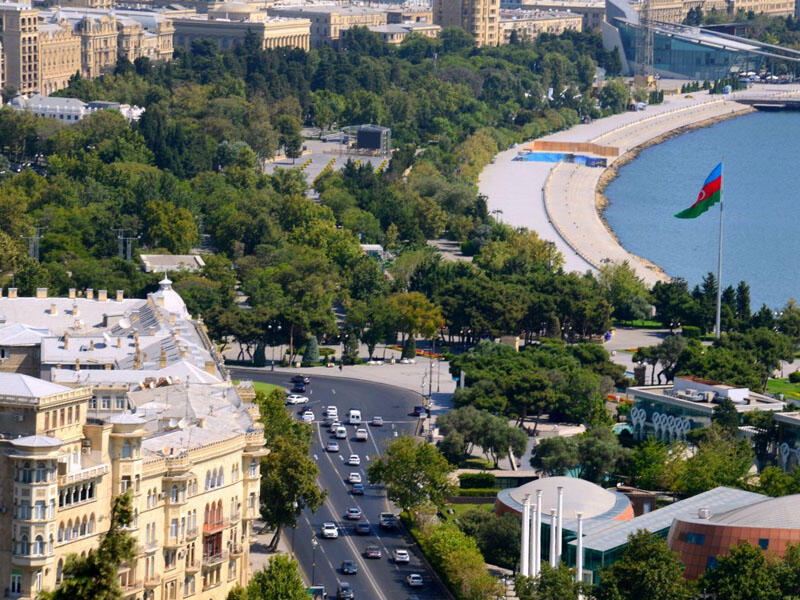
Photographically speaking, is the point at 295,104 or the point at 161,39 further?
the point at 161,39

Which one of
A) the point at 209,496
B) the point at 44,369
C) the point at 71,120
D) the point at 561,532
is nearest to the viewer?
the point at 209,496

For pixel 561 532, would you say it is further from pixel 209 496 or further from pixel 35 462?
pixel 35 462

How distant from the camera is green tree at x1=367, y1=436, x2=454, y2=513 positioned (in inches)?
2682

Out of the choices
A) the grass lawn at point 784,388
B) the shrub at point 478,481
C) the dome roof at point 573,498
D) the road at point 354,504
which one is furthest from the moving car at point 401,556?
the grass lawn at point 784,388

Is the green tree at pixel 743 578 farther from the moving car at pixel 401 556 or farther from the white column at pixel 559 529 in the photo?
the moving car at pixel 401 556

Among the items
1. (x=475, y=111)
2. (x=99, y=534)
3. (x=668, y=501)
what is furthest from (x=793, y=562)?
(x=475, y=111)

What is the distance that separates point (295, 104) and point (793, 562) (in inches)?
4034

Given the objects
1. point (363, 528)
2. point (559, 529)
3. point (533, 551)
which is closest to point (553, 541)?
point (533, 551)

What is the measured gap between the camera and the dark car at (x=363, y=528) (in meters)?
66.7

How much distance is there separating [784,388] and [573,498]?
23860 millimetres

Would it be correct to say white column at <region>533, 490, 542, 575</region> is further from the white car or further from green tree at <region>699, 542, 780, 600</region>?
the white car

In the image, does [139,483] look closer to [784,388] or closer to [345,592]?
[345,592]

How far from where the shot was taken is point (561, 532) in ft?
205

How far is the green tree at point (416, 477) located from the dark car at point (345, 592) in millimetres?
7412
